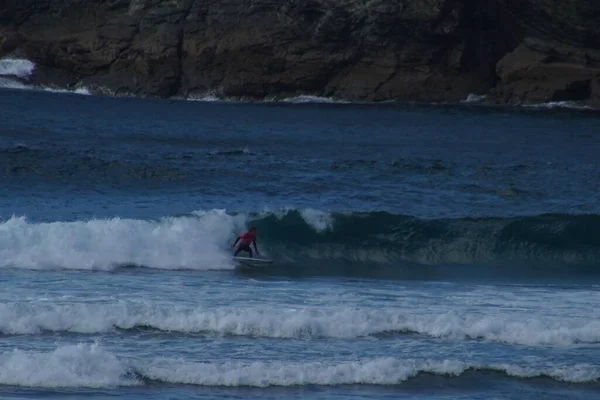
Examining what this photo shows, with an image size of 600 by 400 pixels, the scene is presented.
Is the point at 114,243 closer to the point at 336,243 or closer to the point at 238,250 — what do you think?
the point at 238,250

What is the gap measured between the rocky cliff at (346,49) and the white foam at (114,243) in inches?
1097

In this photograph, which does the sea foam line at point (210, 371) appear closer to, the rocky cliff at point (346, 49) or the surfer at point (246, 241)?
the surfer at point (246, 241)

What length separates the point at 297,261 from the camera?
59.8ft

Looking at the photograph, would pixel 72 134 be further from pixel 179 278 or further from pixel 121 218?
pixel 179 278

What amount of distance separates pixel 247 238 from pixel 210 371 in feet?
21.8

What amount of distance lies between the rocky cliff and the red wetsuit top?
28.2m

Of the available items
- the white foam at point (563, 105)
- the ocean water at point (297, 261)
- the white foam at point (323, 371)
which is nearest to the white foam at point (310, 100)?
the white foam at point (563, 105)

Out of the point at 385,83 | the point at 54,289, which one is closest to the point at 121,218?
the point at 54,289

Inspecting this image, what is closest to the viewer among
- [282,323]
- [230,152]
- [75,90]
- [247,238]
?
[282,323]

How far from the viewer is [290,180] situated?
2359 cm

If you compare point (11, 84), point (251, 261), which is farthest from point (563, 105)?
point (251, 261)

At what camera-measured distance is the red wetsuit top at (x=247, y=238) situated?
56.5 feet

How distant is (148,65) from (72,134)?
55.3 ft

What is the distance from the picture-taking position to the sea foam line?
10469 millimetres
